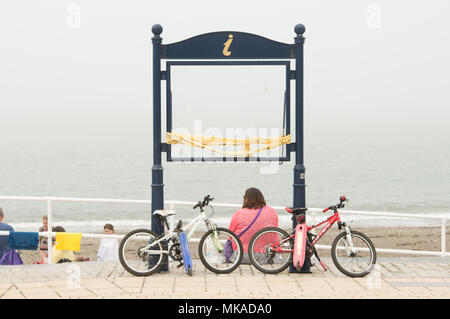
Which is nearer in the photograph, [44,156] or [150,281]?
[150,281]

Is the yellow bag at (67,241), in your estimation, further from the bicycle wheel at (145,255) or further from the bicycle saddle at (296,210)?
the bicycle saddle at (296,210)

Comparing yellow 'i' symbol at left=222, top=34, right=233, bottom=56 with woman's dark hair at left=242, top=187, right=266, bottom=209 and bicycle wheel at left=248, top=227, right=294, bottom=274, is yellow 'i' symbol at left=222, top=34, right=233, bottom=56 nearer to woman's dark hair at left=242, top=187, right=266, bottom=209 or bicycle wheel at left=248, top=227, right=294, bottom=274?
woman's dark hair at left=242, top=187, right=266, bottom=209

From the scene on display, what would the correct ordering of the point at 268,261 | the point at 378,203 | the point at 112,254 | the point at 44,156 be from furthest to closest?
the point at 44,156, the point at 378,203, the point at 112,254, the point at 268,261

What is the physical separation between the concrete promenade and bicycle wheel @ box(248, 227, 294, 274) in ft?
0.45

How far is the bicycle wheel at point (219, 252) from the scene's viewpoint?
26.5 ft

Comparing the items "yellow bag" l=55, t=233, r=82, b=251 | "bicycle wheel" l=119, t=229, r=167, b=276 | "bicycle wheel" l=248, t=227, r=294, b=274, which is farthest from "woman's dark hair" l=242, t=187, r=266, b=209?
"yellow bag" l=55, t=233, r=82, b=251

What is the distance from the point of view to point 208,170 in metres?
75.7

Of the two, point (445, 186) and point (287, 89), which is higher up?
point (287, 89)

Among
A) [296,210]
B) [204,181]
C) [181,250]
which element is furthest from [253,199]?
[204,181]

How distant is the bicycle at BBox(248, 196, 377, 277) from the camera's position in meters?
8.06

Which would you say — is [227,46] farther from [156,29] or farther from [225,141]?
[225,141]
